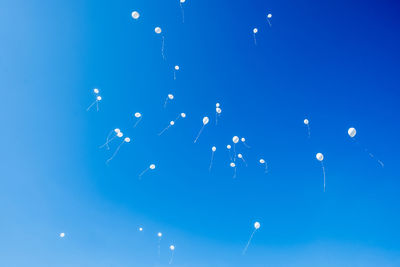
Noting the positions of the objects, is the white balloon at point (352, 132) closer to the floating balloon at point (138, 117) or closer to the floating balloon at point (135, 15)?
the floating balloon at point (138, 117)

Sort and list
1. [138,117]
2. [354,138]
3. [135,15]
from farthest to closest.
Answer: [354,138]
[138,117]
[135,15]

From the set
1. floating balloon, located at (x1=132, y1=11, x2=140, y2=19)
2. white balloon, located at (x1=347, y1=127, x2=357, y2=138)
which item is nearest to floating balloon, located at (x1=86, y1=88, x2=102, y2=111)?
floating balloon, located at (x1=132, y1=11, x2=140, y2=19)

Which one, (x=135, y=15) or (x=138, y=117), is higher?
(x=135, y=15)

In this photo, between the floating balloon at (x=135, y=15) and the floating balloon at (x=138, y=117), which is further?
the floating balloon at (x=138, y=117)

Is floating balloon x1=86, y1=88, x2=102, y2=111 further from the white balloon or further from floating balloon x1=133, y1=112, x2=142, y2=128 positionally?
the white balloon

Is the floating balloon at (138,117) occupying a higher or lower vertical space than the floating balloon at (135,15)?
lower

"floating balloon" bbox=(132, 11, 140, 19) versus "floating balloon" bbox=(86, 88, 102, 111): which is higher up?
"floating balloon" bbox=(132, 11, 140, 19)

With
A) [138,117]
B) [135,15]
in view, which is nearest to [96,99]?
[138,117]

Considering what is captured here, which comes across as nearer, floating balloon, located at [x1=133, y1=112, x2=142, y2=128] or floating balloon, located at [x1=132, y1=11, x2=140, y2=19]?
floating balloon, located at [x1=132, y1=11, x2=140, y2=19]

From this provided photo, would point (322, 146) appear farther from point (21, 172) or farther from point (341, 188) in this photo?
point (21, 172)

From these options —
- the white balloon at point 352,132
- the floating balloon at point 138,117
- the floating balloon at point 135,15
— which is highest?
the floating balloon at point 135,15

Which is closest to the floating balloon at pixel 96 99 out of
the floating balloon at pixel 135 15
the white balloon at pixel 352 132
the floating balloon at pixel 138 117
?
the floating balloon at pixel 138 117

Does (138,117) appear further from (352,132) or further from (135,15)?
(352,132)

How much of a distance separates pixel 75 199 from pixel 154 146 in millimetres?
1004
